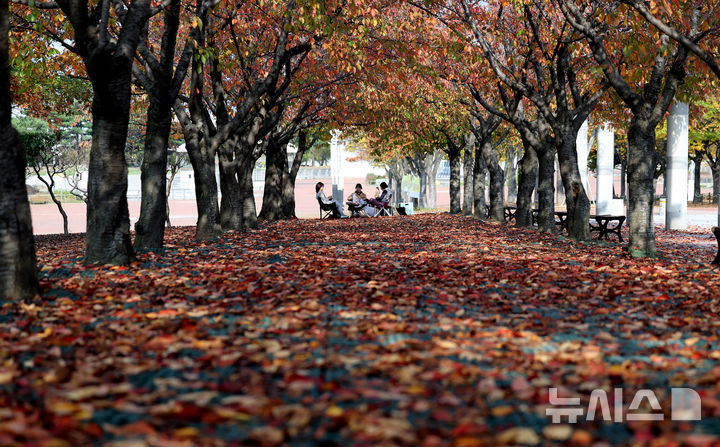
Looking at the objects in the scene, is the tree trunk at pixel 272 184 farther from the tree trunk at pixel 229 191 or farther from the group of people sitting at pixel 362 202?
the tree trunk at pixel 229 191

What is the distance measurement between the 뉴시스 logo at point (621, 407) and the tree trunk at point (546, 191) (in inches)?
559

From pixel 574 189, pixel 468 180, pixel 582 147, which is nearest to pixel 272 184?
pixel 468 180

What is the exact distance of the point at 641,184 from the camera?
40.3 feet

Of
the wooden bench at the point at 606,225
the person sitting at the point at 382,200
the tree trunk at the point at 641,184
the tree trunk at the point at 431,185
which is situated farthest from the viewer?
the tree trunk at the point at 431,185

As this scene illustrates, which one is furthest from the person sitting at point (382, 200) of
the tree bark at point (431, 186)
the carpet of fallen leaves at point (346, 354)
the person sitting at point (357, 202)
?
the tree bark at point (431, 186)

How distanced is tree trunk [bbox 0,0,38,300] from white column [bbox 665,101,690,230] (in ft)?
65.4

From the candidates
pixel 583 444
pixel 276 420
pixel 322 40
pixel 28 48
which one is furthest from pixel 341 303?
pixel 322 40

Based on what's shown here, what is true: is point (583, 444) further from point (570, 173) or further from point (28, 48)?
point (28, 48)

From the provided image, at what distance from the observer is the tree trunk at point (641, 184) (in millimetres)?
12195

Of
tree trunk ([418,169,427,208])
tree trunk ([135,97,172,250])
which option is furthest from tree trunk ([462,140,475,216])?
tree trunk ([135,97,172,250])

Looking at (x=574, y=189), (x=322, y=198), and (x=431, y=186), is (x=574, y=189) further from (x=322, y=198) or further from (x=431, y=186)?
(x=431, y=186)

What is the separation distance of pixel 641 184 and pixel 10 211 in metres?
10.2

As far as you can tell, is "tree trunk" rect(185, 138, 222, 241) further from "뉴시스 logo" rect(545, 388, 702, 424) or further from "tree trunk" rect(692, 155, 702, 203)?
"tree trunk" rect(692, 155, 702, 203)

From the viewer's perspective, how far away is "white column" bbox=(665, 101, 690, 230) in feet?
71.4
